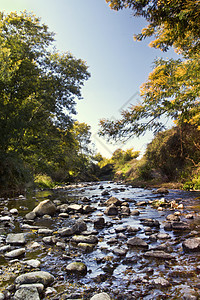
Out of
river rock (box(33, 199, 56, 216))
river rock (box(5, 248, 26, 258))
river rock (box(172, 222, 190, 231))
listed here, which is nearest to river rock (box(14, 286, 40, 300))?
river rock (box(5, 248, 26, 258))

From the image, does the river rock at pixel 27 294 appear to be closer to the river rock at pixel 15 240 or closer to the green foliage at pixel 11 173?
the river rock at pixel 15 240

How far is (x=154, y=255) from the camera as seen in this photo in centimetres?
265

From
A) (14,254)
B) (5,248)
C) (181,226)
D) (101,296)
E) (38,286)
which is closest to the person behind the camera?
(101,296)

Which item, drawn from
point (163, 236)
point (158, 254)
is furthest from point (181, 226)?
point (158, 254)

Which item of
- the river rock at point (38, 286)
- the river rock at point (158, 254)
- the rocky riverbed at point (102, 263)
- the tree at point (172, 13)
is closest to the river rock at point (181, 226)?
the rocky riverbed at point (102, 263)

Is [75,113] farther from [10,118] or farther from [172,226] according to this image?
[172,226]

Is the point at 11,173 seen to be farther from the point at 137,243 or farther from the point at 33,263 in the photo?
the point at 137,243

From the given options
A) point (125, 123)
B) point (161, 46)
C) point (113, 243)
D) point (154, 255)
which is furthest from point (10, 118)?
point (154, 255)

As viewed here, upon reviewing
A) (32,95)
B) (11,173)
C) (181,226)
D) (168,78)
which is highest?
(32,95)

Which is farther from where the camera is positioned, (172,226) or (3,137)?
(3,137)

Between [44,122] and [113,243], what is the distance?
12.0m

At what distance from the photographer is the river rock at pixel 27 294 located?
177 cm

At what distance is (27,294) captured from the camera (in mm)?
1804

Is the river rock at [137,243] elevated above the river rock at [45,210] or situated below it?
below
